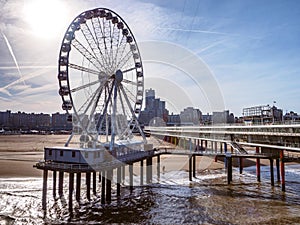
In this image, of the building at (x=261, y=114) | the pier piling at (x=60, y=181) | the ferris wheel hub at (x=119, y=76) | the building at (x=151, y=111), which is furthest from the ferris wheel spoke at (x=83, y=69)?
the building at (x=151, y=111)

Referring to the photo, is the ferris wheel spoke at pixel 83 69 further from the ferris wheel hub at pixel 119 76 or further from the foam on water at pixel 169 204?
the foam on water at pixel 169 204

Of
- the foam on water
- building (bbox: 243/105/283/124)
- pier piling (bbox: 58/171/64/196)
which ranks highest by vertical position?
building (bbox: 243/105/283/124)

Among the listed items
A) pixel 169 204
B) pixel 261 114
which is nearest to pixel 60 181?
pixel 169 204

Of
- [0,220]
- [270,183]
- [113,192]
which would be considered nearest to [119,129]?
[113,192]

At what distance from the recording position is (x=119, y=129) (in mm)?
32469

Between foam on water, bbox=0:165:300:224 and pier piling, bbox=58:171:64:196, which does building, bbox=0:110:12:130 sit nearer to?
foam on water, bbox=0:165:300:224

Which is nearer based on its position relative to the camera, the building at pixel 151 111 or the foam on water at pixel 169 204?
the foam on water at pixel 169 204

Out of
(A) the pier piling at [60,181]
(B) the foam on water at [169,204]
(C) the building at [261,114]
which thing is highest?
(C) the building at [261,114]

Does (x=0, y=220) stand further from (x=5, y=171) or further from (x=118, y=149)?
(x=5, y=171)

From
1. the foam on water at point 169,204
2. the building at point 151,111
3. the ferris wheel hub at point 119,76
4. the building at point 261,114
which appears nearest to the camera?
the foam on water at point 169,204

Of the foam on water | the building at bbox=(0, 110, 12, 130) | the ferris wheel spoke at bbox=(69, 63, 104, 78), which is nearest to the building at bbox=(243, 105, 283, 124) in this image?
the foam on water

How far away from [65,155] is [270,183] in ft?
81.2

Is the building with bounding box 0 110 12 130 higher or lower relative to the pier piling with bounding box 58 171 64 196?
higher

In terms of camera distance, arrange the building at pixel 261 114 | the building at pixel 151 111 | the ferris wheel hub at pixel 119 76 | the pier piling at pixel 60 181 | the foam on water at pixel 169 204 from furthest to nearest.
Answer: the building at pixel 151 111
the building at pixel 261 114
the ferris wheel hub at pixel 119 76
the pier piling at pixel 60 181
the foam on water at pixel 169 204
